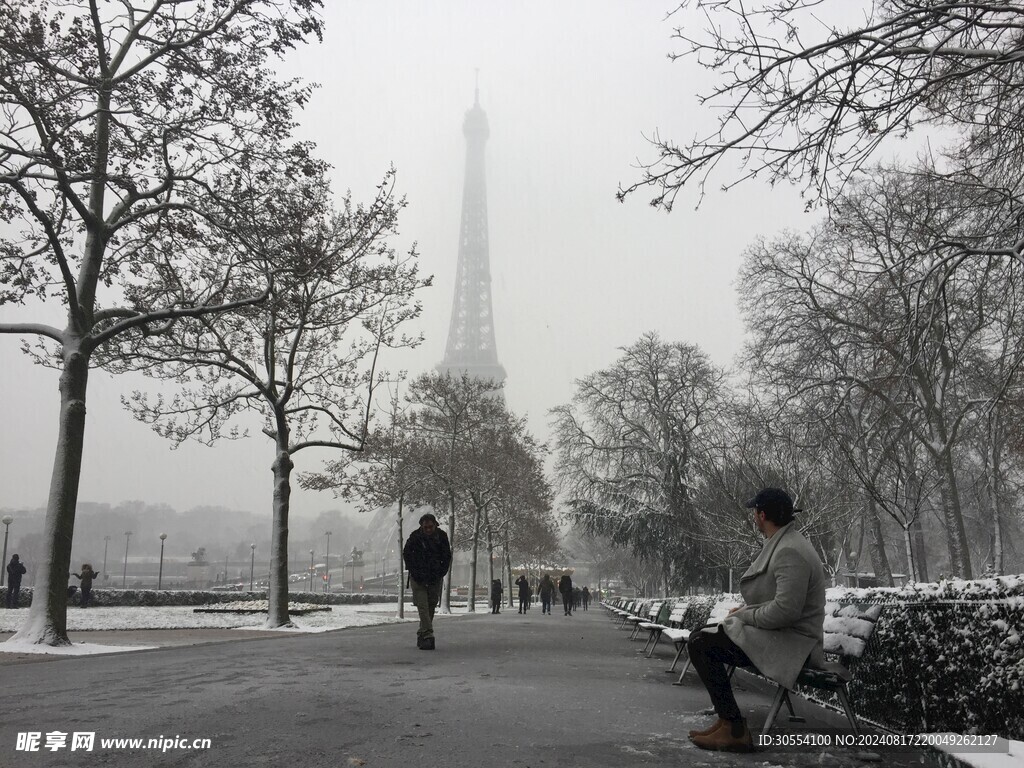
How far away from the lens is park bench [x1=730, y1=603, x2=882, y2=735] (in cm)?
481

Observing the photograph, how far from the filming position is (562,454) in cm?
3531

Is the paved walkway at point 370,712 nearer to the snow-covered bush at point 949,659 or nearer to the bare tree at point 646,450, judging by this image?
the snow-covered bush at point 949,659

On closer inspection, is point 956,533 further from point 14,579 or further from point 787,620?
point 14,579

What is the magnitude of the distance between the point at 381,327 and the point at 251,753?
53.2 feet

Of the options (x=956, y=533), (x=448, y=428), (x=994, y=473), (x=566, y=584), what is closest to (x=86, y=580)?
(x=448, y=428)

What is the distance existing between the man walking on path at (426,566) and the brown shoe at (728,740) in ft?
22.5

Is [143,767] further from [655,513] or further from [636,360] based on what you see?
[636,360]

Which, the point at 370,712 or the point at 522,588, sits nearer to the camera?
the point at 370,712

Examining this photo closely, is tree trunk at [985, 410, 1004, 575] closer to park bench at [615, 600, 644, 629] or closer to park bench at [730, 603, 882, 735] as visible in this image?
park bench at [730, 603, 882, 735]

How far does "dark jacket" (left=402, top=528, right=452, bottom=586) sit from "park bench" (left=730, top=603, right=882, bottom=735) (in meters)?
6.32

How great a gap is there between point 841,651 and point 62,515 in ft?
35.0

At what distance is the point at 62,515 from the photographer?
11.6 meters

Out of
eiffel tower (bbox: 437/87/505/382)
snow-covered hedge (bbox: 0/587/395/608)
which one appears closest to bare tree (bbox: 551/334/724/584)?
snow-covered hedge (bbox: 0/587/395/608)

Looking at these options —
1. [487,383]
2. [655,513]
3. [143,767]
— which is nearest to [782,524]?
[143,767]
